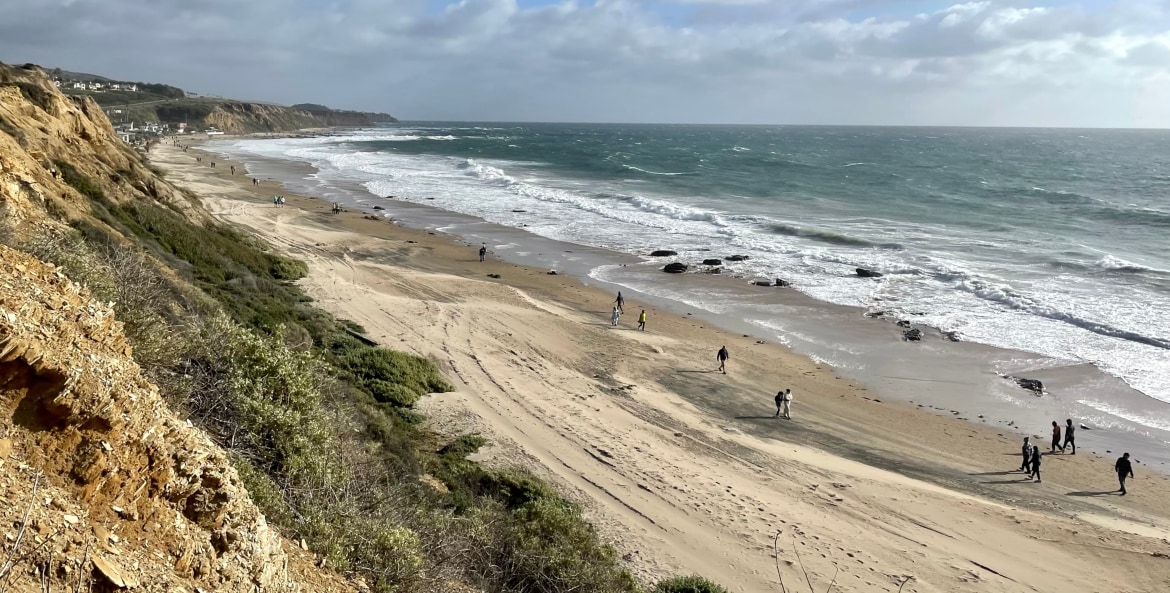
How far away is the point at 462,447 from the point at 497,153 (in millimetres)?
95063

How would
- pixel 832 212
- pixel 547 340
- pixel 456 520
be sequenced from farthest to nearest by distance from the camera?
1. pixel 832 212
2. pixel 547 340
3. pixel 456 520

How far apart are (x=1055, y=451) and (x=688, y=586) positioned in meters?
11.0

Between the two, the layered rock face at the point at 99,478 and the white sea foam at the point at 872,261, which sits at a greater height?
the layered rock face at the point at 99,478

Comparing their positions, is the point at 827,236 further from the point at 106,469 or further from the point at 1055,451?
the point at 106,469

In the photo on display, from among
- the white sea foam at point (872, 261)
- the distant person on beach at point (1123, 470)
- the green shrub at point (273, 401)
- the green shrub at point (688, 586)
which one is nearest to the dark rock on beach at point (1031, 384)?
the white sea foam at point (872, 261)

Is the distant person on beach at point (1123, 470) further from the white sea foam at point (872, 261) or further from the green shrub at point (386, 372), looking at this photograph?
the green shrub at point (386, 372)

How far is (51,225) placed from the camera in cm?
979

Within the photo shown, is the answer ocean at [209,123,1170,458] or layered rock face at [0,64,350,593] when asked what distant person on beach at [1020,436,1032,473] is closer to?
ocean at [209,123,1170,458]

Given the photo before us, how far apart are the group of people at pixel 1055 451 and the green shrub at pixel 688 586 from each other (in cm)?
874

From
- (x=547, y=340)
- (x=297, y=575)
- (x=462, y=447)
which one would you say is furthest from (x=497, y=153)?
(x=297, y=575)

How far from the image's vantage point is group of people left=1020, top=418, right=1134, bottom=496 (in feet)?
44.5

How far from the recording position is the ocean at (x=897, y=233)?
2225 cm

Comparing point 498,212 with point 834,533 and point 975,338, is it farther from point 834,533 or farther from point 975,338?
point 834,533

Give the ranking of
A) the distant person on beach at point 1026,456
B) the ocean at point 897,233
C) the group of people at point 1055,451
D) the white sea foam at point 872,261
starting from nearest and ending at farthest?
1. the group of people at point 1055,451
2. the distant person on beach at point 1026,456
3. the white sea foam at point 872,261
4. the ocean at point 897,233
